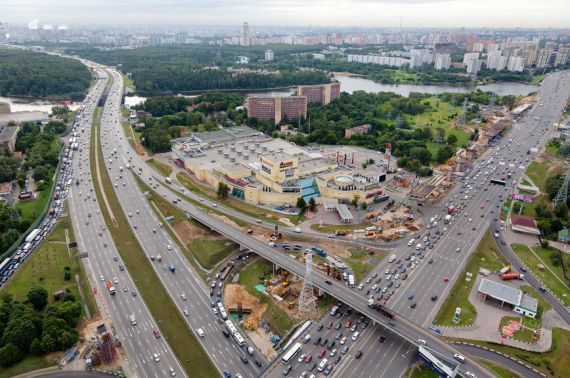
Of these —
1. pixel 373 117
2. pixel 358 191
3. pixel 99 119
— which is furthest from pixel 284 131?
pixel 99 119

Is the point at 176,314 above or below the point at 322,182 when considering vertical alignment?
below

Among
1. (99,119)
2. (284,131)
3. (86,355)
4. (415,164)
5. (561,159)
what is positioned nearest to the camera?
(86,355)

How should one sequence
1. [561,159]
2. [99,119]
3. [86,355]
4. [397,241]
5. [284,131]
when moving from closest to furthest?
[86,355] → [397,241] → [561,159] → [284,131] → [99,119]

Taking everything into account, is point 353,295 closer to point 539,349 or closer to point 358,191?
point 539,349

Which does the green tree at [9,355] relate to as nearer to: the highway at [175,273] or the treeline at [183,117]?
the highway at [175,273]

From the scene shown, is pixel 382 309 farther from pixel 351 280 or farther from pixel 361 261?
pixel 361 261
